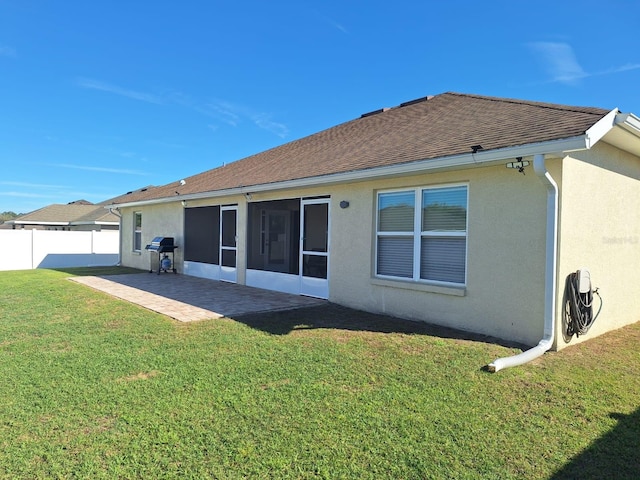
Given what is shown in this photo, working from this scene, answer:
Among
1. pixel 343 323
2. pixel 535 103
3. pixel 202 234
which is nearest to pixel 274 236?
pixel 202 234

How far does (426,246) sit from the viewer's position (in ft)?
23.8

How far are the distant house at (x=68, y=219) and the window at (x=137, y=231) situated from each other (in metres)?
16.0

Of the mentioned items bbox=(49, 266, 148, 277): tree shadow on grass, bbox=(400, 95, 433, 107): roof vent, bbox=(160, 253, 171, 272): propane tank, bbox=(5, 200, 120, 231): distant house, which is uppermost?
bbox=(400, 95, 433, 107): roof vent

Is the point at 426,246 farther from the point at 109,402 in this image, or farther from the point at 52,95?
the point at 52,95

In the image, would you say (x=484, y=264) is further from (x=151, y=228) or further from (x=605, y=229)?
(x=151, y=228)

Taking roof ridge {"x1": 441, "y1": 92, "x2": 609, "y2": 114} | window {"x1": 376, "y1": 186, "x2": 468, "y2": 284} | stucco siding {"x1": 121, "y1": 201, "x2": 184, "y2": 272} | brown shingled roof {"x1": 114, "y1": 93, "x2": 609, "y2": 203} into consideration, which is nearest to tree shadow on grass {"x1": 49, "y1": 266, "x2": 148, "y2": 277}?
stucco siding {"x1": 121, "y1": 201, "x2": 184, "y2": 272}

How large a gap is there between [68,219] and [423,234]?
40.3m

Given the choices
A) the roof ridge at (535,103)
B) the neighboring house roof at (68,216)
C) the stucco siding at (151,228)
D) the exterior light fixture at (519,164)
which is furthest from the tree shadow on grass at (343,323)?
the neighboring house roof at (68,216)

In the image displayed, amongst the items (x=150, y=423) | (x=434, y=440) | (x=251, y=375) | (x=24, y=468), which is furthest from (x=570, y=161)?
(x=24, y=468)

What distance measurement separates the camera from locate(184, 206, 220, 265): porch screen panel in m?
13.9

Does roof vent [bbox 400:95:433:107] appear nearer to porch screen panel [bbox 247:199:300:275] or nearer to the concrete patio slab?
porch screen panel [bbox 247:199:300:275]

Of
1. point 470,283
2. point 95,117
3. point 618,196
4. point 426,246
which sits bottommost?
point 470,283

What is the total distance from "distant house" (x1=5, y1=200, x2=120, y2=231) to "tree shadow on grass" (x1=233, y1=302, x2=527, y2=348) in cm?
3002

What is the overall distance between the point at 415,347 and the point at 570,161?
3480mm
